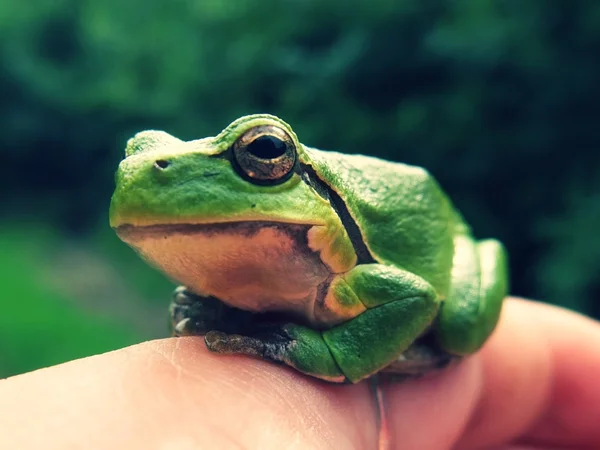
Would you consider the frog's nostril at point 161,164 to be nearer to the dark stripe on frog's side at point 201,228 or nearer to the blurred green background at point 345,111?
the dark stripe on frog's side at point 201,228

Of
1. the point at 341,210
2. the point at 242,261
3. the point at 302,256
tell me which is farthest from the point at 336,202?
the point at 242,261

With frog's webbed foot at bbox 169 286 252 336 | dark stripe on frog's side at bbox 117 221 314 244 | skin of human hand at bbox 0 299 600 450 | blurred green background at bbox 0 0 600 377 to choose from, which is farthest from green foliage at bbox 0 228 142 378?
dark stripe on frog's side at bbox 117 221 314 244

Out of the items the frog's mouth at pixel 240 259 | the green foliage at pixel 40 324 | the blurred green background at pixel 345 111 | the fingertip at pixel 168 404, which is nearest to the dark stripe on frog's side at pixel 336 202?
the frog's mouth at pixel 240 259

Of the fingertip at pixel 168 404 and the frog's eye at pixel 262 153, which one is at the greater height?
the frog's eye at pixel 262 153

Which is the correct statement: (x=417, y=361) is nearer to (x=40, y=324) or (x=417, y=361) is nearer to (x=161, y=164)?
(x=161, y=164)

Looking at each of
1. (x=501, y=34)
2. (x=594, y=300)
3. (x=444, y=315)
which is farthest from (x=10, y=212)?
(x=444, y=315)

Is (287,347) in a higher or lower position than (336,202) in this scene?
lower

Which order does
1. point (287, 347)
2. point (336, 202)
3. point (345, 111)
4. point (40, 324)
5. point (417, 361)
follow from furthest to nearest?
1. point (40, 324)
2. point (345, 111)
3. point (417, 361)
4. point (336, 202)
5. point (287, 347)

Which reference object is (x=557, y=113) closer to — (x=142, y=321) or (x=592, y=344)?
(x=592, y=344)
